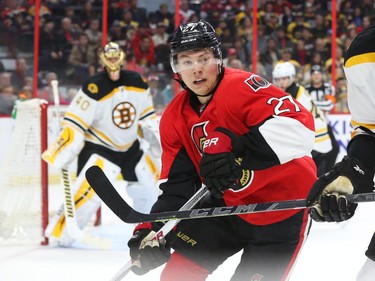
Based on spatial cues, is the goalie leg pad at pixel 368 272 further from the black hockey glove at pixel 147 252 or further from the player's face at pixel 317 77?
the player's face at pixel 317 77

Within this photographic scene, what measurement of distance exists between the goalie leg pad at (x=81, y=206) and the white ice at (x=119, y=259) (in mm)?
82

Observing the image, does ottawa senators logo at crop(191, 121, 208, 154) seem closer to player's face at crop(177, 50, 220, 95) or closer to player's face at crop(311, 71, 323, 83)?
player's face at crop(177, 50, 220, 95)

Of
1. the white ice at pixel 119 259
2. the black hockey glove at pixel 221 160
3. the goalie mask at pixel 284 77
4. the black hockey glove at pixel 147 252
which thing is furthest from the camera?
the goalie mask at pixel 284 77

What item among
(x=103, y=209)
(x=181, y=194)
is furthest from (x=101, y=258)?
(x=181, y=194)

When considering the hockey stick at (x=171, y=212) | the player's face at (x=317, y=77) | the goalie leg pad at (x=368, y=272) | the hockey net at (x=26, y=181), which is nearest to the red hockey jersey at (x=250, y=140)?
the hockey stick at (x=171, y=212)

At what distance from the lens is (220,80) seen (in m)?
2.47

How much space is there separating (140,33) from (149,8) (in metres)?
0.26

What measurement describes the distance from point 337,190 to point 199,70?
0.56 metres

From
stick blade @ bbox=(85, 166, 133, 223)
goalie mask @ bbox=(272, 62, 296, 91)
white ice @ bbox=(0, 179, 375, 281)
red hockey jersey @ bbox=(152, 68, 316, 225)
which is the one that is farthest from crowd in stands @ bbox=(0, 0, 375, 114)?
stick blade @ bbox=(85, 166, 133, 223)

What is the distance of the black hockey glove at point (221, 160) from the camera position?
7.36ft

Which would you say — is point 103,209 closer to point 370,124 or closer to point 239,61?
point 239,61

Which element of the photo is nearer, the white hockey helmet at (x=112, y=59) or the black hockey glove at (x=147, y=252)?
the black hockey glove at (x=147, y=252)

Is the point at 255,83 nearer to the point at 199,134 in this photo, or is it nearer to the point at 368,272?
the point at 199,134

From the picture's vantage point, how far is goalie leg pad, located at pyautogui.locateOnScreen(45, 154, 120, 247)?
5020 millimetres
